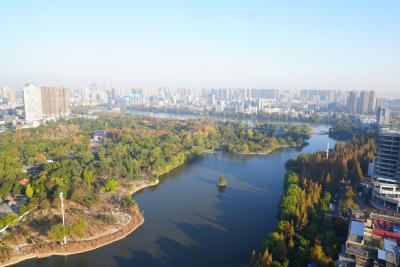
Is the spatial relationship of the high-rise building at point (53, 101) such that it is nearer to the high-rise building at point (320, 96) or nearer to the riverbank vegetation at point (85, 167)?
the riverbank vegetation at point (85, 167)

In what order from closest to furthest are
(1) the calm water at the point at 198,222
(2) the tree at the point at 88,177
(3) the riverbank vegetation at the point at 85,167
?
(1) the calm water at the point at 198,222
(3) the riverbank vegetation at the point at 85,167
(2) the tree at the point at 88,177

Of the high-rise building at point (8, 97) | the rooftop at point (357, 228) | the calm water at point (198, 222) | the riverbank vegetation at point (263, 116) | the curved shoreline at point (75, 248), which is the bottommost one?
the calm water at point (198, 222)

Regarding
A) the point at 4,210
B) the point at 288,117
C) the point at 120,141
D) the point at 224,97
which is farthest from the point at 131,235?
the point at 224,97

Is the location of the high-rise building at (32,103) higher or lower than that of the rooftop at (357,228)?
higher

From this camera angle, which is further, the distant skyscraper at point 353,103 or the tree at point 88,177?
the distant skyscraper at point 353,103

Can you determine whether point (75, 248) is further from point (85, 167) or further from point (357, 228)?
Answer: point (357, 228)

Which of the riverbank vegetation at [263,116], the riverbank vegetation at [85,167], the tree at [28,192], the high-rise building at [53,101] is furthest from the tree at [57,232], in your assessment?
the riverbank vegetation at [263,116]

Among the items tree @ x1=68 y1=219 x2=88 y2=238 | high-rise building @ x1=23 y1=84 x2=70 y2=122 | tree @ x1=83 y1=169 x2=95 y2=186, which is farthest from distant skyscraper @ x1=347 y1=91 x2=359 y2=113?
tree @ x1=68 y1=219 x2=88 y2=238

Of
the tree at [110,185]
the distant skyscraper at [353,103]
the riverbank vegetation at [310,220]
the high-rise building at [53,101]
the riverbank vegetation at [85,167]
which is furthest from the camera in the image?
the distant skyscraper at [353,103]
